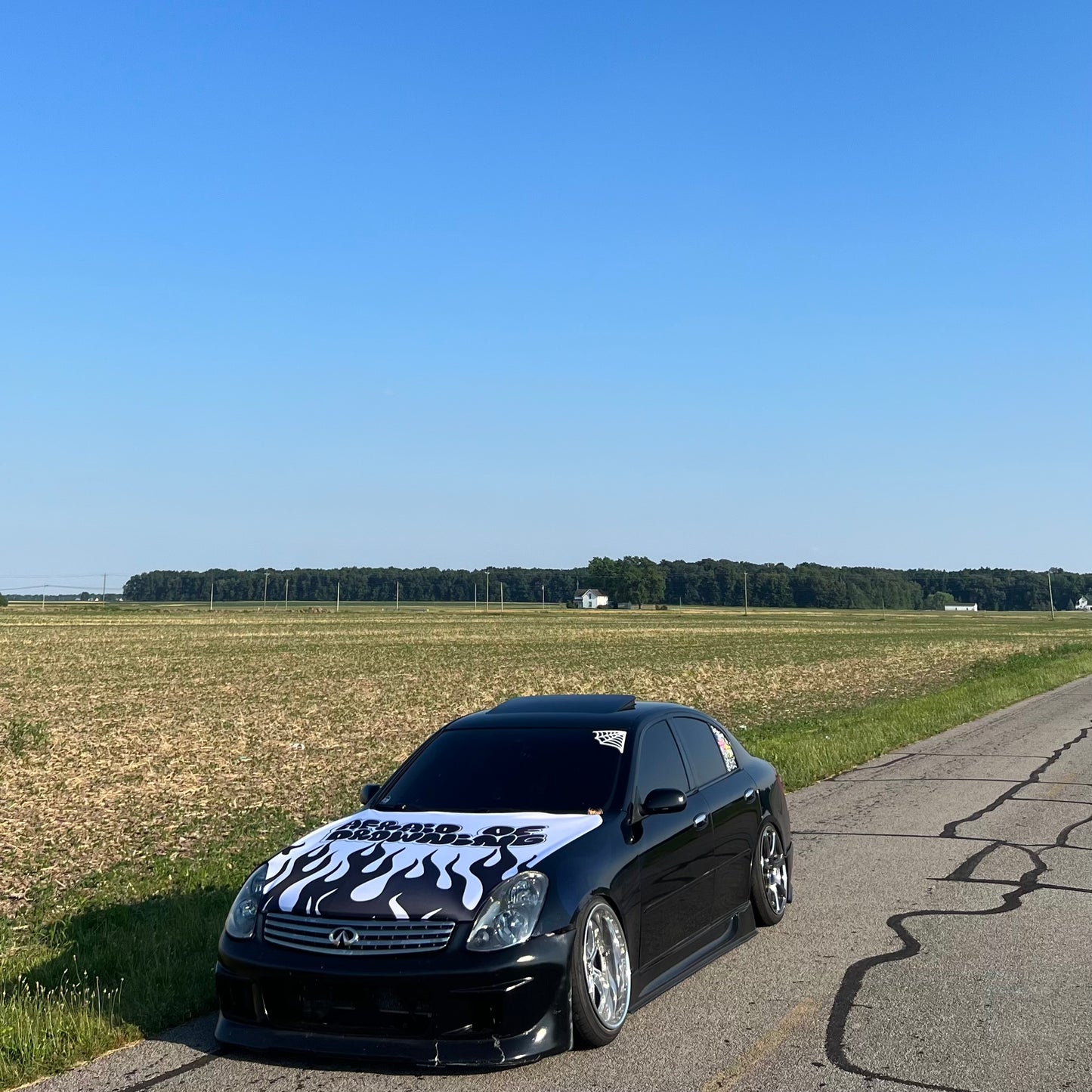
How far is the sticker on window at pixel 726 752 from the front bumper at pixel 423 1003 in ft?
8.81

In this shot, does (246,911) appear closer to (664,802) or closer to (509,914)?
(509,914)

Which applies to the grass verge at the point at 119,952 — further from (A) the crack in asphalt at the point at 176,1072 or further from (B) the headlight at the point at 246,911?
(B) the headlight at the point at 246,911

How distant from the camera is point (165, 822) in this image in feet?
39.6

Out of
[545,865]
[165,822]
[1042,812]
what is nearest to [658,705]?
[545,865]

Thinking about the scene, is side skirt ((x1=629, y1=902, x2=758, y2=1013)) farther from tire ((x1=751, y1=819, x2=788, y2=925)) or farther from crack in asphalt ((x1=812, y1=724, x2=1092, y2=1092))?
crack in asphalt ((x1=812, y1=724, x2=1092, y2=1092))

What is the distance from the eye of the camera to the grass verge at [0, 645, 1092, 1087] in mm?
5430

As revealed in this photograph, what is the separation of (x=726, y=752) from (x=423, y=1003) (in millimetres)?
3317

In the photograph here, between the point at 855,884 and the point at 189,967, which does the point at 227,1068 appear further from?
the point at 855,884

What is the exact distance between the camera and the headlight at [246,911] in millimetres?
5262

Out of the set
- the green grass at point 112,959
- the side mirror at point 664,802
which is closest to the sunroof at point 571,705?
the side mirror at point 664,802

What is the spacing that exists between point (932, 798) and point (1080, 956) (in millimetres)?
5970

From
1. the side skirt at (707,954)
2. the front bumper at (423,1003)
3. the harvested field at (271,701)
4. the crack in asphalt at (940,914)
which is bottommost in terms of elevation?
the harvested field at (271,701)

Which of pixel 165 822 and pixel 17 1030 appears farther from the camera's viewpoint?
pixel 165 822

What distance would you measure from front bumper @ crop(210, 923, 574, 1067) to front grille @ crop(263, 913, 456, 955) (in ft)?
0.10
